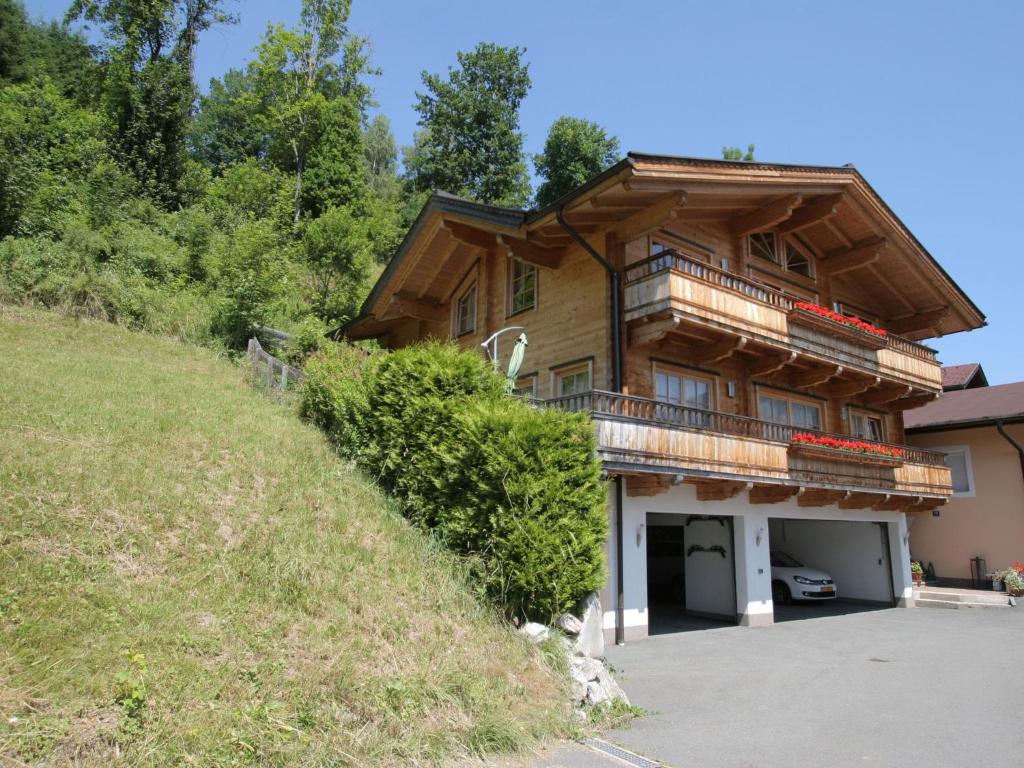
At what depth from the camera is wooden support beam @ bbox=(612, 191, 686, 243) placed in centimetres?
1324

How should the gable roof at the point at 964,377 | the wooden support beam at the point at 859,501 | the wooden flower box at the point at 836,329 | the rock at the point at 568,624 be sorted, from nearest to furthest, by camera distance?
the rock at the point at 568,624, the wooden flower box at the point at 836,329, the wooden support beam at the point at 859,501, the gable roof at the point at 964,377

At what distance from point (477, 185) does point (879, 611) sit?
32568 millimetres

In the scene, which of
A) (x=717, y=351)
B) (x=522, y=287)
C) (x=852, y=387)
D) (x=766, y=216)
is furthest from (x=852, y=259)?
(x=522, y=287)

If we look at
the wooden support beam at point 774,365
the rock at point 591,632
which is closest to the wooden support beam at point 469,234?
the wooden support beam at point 774,365

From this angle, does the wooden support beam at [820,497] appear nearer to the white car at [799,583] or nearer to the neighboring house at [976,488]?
the white car at [799,583]

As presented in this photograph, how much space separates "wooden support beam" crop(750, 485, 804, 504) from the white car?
4.93 metres

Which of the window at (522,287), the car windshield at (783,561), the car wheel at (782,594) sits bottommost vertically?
the car wheel at (782,594)

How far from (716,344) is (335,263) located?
73.6 feet

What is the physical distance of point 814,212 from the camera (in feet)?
57.1

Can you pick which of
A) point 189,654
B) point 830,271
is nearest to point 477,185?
point 830,271

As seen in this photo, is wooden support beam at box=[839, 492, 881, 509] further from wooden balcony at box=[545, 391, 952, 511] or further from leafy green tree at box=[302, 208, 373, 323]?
leafy green tree at box=[302, 208, 373, 323]

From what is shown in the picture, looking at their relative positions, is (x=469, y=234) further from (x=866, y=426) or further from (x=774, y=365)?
(x=866, y=426)

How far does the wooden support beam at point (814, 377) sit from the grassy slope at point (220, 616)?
1299 cm

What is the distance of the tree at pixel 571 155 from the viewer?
4066 cm
